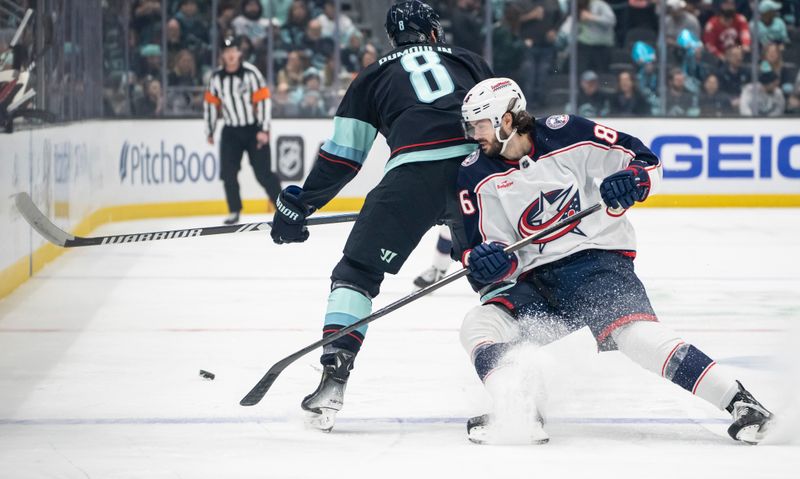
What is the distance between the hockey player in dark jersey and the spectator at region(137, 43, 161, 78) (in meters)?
7.75

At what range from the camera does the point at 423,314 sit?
5484 millimetres

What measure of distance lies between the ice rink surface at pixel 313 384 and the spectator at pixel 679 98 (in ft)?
14.0

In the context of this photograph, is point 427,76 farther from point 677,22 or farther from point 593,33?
point 677,22

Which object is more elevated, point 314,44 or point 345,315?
point 314,44

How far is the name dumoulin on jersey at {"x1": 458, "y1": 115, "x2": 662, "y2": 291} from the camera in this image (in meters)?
3.30

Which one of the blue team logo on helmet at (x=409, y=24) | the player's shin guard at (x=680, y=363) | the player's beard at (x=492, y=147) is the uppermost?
the blue team logo on helmet at (x=409, y=24)

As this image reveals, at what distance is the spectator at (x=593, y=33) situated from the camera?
11.7m

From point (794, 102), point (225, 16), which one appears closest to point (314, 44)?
point (225, 16)

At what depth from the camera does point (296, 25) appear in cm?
1156

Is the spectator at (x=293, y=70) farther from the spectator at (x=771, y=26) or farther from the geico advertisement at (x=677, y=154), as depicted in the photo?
the spectator at (x=771, y=26)

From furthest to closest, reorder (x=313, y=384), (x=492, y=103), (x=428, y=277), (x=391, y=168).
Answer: (x=428, y=277)
(x=313, y=384)
(x=391, y=168)
(x=492, y=103)

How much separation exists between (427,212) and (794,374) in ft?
3.45

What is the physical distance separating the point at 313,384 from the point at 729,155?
25.5 ft

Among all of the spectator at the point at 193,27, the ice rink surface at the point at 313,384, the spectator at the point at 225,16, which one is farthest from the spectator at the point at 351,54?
the ice rink surface at the point at 313,384
